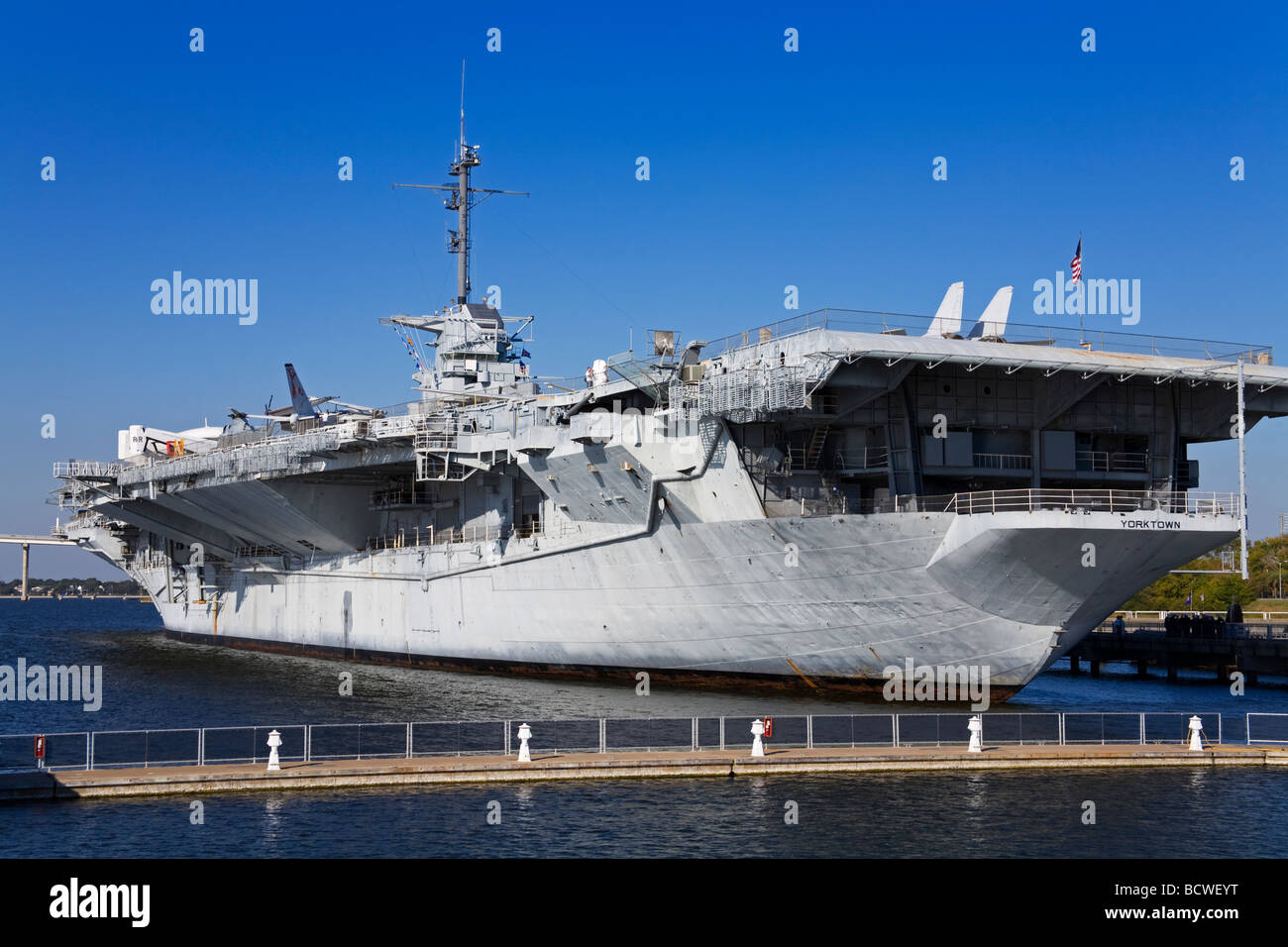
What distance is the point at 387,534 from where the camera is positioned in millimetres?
47281

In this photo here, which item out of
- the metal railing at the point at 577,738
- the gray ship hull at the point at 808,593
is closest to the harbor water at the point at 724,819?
the metal railing at the point at 577,738

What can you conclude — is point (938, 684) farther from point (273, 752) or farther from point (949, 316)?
point (273, 752)

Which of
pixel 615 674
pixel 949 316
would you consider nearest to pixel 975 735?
pixel 949 316

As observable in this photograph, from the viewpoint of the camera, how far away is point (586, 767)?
20828 mm

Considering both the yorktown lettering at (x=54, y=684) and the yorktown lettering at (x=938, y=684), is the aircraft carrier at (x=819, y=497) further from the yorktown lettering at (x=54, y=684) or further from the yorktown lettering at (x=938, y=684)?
the yorktown lettering at (x=54, y=684)

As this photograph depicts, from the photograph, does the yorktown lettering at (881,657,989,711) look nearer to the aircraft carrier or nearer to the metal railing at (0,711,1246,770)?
the aircraft carrier

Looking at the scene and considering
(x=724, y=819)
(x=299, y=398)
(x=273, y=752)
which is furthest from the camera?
(x=299, y=398)

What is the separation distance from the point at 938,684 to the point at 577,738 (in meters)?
11.0

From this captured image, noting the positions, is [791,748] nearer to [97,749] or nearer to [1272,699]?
[97,749]

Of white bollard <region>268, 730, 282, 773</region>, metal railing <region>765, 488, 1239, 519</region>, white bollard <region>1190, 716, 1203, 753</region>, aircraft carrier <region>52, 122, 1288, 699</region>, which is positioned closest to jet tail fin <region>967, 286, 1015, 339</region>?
aircraft carrier <region>52, 122, 1288, 699</region>

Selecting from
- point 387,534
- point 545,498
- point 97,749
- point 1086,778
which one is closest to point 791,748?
point 1086,778

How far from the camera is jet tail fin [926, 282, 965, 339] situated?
3033 cm

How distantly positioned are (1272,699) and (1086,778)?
18767mm
